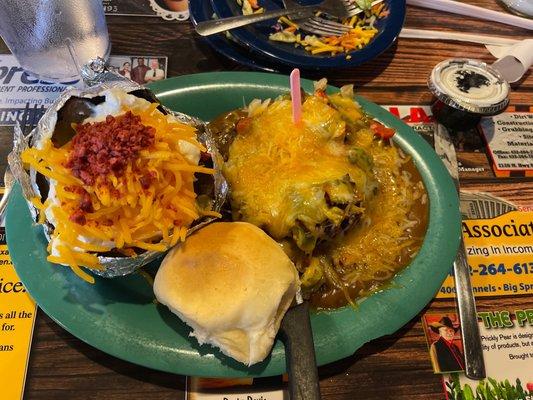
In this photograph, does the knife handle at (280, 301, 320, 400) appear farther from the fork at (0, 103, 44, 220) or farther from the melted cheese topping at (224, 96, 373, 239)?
the fork at (0, 103, 44, 220)

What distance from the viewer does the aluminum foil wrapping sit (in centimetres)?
119

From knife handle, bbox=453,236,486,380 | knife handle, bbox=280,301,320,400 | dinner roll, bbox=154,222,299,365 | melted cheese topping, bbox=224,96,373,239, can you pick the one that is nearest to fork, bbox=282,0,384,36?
melted cheese topping, bbox=224,96,373,239

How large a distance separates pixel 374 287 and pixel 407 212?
0.32m

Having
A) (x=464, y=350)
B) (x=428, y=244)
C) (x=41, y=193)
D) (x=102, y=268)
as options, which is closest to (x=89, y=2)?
(x=41, y=193)

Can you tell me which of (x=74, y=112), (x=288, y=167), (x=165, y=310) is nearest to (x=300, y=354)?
(x=165, y=310)

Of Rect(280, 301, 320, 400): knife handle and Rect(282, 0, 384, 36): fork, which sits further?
Rect(282, 0, 384, 36): fork

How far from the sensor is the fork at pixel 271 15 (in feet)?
6.05

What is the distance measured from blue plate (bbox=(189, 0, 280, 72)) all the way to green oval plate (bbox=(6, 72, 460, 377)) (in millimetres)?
934

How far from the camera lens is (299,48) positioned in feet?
6.47

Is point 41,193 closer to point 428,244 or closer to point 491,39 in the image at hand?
point 428,244

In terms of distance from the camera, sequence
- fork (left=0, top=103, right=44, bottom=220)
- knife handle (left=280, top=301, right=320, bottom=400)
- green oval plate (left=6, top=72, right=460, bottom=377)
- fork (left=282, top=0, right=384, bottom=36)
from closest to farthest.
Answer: knife handle (left=280, top=301, right=320, bottom=400) < green oval plate (left=6, top=72, right=460, bottom=377) < fork (left=0, top=103, right=44, bottom=220) < fork (left=282, top=0, right=384, bottom=36)

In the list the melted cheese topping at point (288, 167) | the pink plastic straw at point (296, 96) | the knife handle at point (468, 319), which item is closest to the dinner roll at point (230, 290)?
the melted cheese topping at point (288, 167)

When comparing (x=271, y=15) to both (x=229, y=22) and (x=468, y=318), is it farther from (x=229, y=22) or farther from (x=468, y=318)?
(x=468, y=318)

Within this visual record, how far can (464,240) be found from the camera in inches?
63.3
